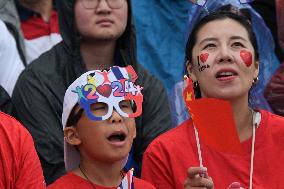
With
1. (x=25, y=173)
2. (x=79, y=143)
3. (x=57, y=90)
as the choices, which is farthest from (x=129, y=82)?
(x=57, y=90)

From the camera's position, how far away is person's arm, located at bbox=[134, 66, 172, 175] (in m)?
4.55

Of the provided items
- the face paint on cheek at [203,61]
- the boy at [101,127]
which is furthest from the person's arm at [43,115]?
the face paint on cheek at [203,61]

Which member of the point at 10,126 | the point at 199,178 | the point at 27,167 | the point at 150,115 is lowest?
the point at 150,115

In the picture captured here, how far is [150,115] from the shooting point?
15.3ft

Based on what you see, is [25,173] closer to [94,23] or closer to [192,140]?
[192,140]

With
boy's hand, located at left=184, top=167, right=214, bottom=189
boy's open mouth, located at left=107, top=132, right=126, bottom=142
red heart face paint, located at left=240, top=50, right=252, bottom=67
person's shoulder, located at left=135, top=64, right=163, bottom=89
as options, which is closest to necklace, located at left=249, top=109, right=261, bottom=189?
red heart face paint, located at left=240, top=50, right=252, bottom=67

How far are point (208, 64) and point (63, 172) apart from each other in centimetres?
98

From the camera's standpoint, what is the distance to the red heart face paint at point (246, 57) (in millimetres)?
3984

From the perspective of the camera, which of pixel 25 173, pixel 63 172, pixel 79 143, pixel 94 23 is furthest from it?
pixel 94 23

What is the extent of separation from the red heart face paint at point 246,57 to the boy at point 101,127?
56 cm

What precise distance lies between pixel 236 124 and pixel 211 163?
0.28 metres

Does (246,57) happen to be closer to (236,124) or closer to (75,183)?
(236,124)

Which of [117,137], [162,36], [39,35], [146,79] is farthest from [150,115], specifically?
[39,35]

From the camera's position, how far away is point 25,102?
4566 mm
